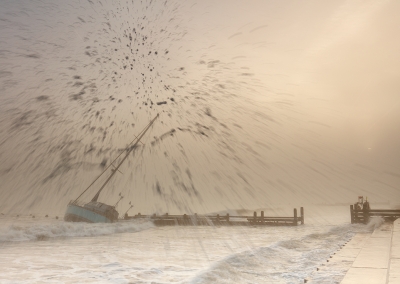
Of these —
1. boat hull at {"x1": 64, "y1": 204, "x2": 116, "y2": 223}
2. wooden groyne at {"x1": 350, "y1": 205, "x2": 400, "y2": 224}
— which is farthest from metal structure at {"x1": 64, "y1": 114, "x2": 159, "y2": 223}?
wooden groyne at {"x1": 350, "y1": 205, "x2": 400, "y2": 224}

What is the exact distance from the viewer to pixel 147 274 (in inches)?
485

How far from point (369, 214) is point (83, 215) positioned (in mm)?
37575

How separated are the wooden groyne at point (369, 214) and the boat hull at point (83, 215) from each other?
31487 mm

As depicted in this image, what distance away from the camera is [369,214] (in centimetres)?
3550

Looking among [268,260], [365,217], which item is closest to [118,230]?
[365,217]

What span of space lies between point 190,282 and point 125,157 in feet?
152

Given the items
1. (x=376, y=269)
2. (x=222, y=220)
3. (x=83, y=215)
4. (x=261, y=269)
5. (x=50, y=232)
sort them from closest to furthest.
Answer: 1. (x=376, y=269)
2. (x=261, y=269)
3. (x=50, y=232)
4. (x=222, y=220)
5. (x=83, y=215)

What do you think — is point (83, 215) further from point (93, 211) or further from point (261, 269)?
point (261, 269)

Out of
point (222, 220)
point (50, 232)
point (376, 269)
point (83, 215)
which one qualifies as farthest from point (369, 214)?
point (83, 215)

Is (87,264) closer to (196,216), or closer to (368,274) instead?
(368,274)

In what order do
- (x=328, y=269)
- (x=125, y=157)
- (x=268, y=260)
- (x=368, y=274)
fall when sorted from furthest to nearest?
(x=125, y=157) → (x=268, y=260) → (x=328, y=269) → (x=368, y=274)

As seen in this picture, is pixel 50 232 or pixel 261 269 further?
pixel 50 232

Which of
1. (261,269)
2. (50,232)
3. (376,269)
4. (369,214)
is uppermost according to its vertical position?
(369,214)

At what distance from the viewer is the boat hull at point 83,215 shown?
1972 inches
